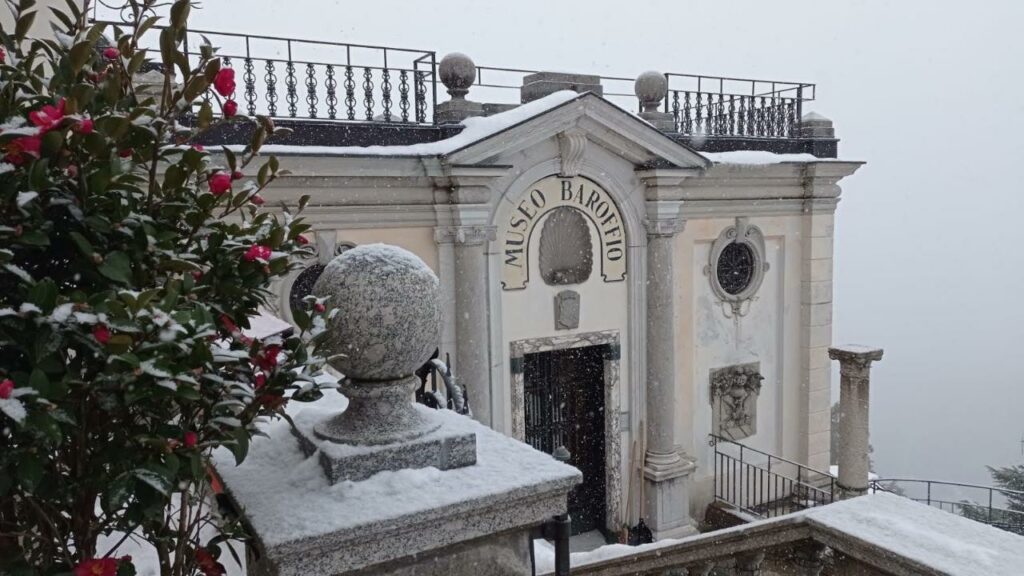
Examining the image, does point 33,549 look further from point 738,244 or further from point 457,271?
point 738,244

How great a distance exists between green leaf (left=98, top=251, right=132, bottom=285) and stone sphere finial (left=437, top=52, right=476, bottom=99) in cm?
823

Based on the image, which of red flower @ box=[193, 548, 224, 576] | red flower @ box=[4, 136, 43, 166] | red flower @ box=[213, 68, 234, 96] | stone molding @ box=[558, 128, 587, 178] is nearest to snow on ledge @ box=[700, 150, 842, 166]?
stone molding @ box=[558, 128, 587, 178]

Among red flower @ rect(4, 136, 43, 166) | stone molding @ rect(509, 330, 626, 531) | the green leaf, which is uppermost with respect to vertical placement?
red flower @ rect(4, 136, 43, 166)

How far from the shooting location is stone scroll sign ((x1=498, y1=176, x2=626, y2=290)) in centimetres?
996

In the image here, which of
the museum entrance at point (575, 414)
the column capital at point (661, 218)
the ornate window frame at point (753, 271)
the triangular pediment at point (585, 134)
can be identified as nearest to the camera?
the triangular pediment at point (585, 134)

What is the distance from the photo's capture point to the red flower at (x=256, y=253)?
198cm

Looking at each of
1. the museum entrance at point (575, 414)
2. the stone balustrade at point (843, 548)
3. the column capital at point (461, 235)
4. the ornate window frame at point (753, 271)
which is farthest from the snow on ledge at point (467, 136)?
the stone balustrade at point (843, 548)

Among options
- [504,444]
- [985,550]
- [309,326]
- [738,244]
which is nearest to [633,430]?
[738,244]

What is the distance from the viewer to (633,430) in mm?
11039

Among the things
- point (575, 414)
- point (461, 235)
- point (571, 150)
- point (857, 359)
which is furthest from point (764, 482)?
point (461, 235)

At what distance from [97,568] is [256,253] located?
32.6 inches

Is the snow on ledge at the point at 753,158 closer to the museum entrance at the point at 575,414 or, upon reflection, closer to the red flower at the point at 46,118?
the museum entrance at the point at 575,414

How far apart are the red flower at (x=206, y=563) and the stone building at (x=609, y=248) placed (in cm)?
639

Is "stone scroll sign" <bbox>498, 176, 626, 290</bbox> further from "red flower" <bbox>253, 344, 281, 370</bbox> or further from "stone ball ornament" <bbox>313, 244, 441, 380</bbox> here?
"red flower" <bbox>253, 344, 281, 370</bbox>
